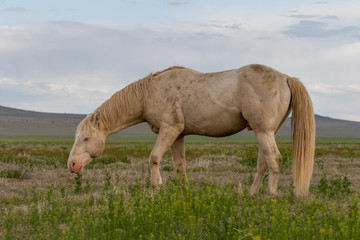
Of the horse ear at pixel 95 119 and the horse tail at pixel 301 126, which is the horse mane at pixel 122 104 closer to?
the horse ear at pixel 95 119

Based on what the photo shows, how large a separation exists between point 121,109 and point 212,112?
1802 mm

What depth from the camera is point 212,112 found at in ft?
26.1

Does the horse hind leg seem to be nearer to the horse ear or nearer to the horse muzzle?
the horse ear

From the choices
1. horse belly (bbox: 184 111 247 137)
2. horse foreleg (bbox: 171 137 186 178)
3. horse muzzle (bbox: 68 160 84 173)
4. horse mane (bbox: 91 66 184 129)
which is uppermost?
horse mane (bbox: 91 66 184 129)

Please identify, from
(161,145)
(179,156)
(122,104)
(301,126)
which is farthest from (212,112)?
(122,104)

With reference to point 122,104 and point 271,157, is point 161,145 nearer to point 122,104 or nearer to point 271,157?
point 122,104

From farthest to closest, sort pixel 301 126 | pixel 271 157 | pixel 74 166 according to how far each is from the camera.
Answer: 1. pixel 74 166
2. pixel 301 126
3. pixel 271 157

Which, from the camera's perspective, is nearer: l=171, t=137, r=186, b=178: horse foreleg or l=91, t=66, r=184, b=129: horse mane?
l=91, t=66, r=184, b=129: horse mane

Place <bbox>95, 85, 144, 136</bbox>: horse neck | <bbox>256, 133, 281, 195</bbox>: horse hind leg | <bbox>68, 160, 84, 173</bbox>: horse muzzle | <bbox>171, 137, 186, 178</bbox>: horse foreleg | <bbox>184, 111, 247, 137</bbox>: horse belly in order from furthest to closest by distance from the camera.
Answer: <bbox>171, 137, 186, 178</bbox>: horse foreleg < <bbox>95, 85, 144, 136</bbox>: horse neck < <bbox>68, 160, 84, 173</bbox>: horse muzzle < <bbox>184, 111, 247, 137</bbox>: horse belly < <bbox>256, 133, 281, 195</bbox>: horse hind leg

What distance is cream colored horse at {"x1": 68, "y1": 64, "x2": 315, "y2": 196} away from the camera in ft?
25.0

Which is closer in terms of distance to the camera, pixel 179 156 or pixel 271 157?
pixel 271 157

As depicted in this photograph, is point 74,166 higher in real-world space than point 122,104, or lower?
lower

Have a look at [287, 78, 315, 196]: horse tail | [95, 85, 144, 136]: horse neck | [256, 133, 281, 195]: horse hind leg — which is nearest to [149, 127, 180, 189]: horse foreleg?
[95, 85, 144, 136]: horse neck

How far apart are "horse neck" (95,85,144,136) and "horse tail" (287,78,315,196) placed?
2779 mm
